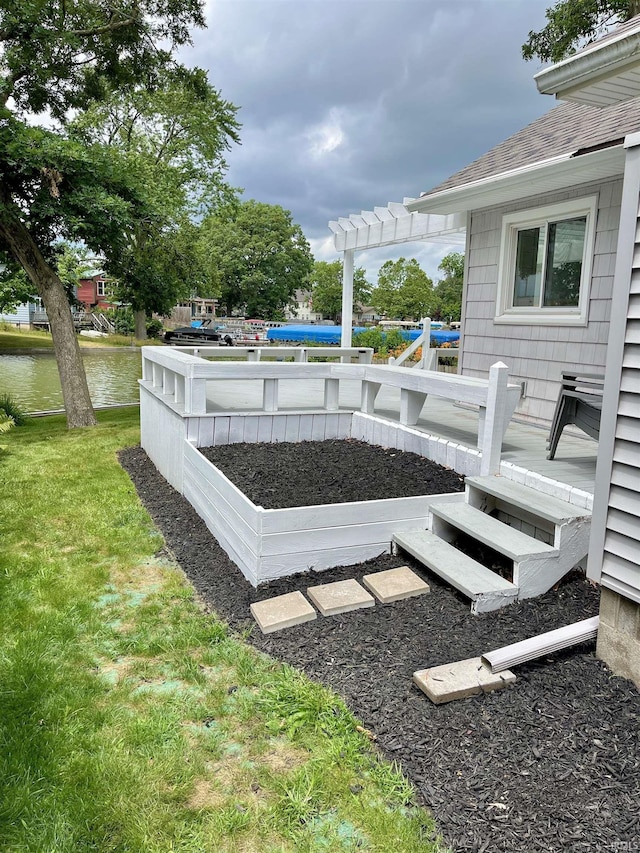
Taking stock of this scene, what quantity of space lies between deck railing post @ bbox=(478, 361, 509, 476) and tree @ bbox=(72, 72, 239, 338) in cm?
788

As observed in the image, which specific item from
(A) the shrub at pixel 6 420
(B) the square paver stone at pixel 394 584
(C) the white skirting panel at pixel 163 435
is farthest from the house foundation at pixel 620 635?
(A) the shrub at pixel 6 420

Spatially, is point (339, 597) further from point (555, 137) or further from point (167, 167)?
point (167, 167)

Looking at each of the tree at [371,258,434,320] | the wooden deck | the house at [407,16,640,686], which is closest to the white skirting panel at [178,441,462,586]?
the wooden deck

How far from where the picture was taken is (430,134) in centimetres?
1015

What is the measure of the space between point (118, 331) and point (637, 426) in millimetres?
39978

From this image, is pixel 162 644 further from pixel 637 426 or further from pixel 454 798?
pixel 637 426

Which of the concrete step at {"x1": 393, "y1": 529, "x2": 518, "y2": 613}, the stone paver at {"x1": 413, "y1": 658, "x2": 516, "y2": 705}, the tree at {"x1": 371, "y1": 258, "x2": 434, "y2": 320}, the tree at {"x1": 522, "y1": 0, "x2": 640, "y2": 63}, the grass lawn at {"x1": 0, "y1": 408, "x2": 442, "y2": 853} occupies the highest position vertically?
the tree at {"x1": 522, "y1": 0, "x2": 640, "y2": 63}

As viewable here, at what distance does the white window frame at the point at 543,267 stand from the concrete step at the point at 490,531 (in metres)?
2.86

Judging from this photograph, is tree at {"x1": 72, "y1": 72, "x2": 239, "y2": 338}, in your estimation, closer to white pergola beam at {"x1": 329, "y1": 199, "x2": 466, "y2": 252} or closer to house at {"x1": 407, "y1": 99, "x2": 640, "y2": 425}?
white pergola beam at {"x1": 329, "y1": 199, "x2": 466, "y2": 252}

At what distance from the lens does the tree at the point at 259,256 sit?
4991 centimetres

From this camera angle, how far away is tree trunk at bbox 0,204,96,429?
943 cm

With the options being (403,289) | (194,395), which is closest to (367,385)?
(194,395)

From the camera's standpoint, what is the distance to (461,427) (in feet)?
16.9

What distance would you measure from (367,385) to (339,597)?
276 cm
